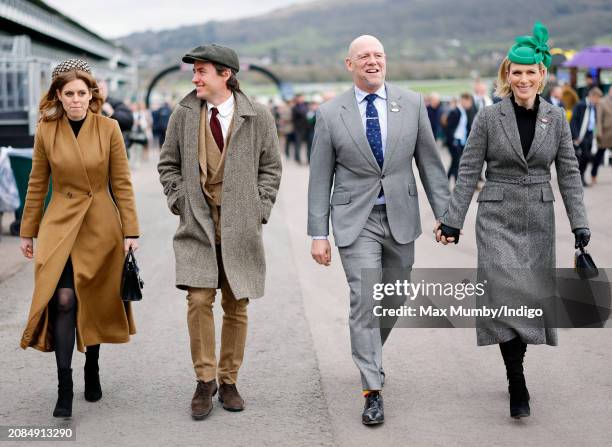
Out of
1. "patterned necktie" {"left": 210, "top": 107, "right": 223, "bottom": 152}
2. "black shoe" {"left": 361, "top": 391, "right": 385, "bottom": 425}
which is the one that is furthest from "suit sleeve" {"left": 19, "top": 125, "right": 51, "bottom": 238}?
"black shoe" {"left": 361, "top": 391, "right": 385, "bottom": 425}

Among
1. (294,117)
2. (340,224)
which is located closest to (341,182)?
(340,224)

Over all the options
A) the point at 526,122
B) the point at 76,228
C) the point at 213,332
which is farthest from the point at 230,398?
the point at 526,122

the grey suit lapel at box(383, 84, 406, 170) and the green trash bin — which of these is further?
the green trash bin

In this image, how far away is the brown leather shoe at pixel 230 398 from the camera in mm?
5598

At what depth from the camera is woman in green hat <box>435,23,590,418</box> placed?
214 inches

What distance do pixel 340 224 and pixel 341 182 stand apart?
23cm

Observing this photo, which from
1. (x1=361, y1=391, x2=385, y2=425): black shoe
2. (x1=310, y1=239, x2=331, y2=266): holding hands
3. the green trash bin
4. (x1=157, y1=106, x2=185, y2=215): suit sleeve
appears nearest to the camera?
(x1=361, y1=391, x2=385, y2=425): black shoe

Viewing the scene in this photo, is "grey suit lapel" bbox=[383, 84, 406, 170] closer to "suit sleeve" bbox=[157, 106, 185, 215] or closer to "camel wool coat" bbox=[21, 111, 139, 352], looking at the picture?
"suit sleeve" bbox=[157, 106, 185, 215]

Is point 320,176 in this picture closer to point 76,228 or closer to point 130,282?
point 130,282

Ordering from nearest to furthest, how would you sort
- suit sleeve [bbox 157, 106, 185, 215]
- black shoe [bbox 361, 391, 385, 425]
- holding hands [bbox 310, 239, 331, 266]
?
black shoe [bbox 361, 391, 385, 425] < suit sleeve [bbox 157, 106, 185, 215] < holding hands [bbox 310, 239, 331, 266]

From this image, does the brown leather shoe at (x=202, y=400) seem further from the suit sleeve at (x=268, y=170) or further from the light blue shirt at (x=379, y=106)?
the light blue shirt at (x=379, y=106)

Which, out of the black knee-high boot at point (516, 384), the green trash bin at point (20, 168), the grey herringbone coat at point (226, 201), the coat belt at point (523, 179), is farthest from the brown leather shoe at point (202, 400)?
the green trash bin at point (20, 168)

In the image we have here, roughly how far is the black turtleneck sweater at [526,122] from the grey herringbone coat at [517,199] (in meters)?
0.03

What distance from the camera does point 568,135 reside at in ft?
18.0
